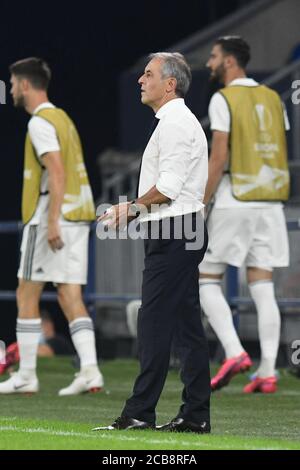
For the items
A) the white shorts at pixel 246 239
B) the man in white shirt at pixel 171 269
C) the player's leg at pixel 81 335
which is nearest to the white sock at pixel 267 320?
the white shorts at pixel 246 239

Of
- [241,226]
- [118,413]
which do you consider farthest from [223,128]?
[118,413]

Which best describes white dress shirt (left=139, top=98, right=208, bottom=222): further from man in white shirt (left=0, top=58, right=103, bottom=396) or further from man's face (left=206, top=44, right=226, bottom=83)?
man's face (left=206, top=44, right=226, bottom=83)

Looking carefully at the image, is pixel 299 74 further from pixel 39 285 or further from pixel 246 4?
pixel 39 285

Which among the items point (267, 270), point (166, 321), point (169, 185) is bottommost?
point (166, 321)

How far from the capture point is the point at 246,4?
1762cm

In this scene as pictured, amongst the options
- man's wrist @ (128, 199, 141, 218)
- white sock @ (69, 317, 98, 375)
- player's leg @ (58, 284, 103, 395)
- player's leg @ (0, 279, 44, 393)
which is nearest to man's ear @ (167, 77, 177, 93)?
man's wrist @ (128, 199, 141, 218)

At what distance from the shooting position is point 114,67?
55.4 ft

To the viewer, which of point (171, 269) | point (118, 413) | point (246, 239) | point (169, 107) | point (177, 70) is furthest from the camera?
point (246, 239)

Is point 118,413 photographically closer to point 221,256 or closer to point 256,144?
point 221,256

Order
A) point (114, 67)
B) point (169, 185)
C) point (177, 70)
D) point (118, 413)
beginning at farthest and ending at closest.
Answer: point (114, 67) < point (118, 413) < point (177, 70) < point (169, 185)

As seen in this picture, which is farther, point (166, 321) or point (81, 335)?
point (81, 335)

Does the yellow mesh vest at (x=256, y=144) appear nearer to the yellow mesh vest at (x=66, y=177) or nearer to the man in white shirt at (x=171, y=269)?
the yellow mesh vest at (x=66, y=177)

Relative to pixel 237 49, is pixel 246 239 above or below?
below

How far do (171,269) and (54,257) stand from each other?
2958 mm
